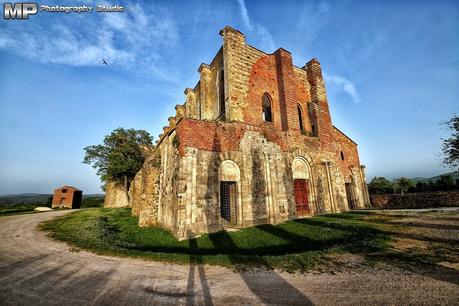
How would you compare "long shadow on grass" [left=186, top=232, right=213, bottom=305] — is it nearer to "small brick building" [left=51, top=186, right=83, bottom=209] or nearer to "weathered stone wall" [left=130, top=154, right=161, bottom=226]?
"weathered stone wall" [left=130, top=154, right=161, bottom=226]

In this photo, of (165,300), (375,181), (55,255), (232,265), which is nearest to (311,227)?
(232,265)

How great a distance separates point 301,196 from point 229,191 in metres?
5.76

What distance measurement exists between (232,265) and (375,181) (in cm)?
4539

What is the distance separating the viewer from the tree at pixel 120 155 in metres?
29.1

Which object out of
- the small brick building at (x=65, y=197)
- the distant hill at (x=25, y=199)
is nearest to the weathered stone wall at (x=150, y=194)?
the small brick building at (x=65, y=197)

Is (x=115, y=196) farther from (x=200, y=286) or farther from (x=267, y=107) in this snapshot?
(x=200, y=286)

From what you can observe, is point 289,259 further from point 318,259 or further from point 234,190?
point 234,190

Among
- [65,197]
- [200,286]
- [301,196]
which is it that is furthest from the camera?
[65,197]

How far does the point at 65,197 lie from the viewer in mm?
35594

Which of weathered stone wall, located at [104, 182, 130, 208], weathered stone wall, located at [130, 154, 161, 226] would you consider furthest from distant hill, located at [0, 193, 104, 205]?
weathered stone wall, located at [130, 154, 161, 226]

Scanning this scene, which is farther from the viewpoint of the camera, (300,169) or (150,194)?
(300,169)

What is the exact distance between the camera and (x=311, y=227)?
9.50 meters

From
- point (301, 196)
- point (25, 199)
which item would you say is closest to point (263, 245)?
point (301, 196)

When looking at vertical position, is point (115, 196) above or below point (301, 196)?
above
